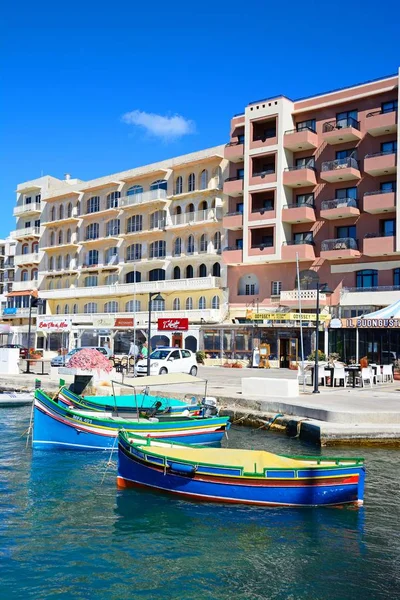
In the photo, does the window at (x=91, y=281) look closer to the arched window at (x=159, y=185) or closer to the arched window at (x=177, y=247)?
the arched window at (x=177, y=247)

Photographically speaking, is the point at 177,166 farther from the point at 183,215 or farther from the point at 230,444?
the point at 230,444

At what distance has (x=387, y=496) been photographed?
44.4ft

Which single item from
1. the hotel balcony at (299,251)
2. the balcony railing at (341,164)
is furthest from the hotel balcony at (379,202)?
the hotel balcony at (299,251)

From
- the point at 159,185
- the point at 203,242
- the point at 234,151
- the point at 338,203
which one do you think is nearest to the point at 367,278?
the point at 338,203

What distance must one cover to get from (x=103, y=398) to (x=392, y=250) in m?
27.5

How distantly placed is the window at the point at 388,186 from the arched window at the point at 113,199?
95.1 ft

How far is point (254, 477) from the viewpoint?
12594 millimetres

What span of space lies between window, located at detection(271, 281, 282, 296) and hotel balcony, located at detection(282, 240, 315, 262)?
2.46 meters

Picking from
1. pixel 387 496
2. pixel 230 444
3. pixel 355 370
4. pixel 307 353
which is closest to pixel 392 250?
pixel 307 353

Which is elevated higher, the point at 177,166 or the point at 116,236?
the point at 177,166

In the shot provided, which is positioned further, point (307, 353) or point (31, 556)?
point (307, 353)

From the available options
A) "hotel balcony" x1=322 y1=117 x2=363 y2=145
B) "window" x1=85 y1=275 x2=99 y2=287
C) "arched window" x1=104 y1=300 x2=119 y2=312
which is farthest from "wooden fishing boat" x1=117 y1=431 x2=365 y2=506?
"window" x1=85 y1=275 x2=99 y2=287

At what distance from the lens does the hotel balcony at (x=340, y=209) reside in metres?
44.8

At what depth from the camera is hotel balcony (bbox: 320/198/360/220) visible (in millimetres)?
44844
